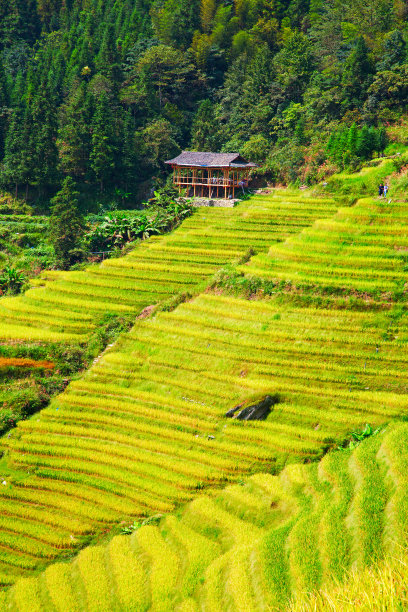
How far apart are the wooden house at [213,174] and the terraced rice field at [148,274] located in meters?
5.46

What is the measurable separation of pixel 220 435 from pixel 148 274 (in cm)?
1264

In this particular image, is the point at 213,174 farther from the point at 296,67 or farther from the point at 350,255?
the point at 350,255

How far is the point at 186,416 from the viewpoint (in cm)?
1866

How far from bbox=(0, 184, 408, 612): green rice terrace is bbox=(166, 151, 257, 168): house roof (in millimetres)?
12700

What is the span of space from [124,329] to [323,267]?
8549 millimetres

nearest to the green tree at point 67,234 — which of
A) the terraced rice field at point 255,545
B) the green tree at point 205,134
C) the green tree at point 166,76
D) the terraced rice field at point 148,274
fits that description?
the terraced rice field at point 148,274

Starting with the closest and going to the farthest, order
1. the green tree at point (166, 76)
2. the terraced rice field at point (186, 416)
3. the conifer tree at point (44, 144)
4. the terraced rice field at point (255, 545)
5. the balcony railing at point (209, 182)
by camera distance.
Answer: the terraced rice field at point (255, 545)
the terraced rice field at point (186, 416)
the balcony railing at point (209, 182)
the conifer tree at point (44, 144)
the green tree at point (166, 76)

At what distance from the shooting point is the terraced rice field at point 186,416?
15.9 metres

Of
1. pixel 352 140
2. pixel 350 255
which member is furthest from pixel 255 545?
pixel 352 140

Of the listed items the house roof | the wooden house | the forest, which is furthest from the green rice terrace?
the forest

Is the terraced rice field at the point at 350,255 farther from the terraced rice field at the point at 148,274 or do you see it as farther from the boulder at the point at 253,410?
the boulder at the point at 253,410

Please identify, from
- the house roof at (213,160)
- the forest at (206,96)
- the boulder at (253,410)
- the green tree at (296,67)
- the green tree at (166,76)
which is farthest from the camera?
the green tree at (166,76)

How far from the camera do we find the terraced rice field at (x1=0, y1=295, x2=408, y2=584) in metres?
15.9

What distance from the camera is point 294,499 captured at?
14.6 meters
